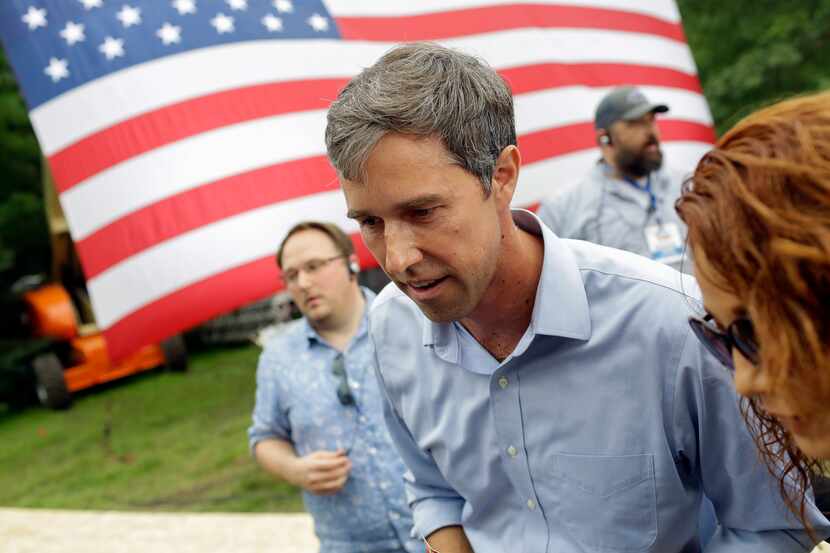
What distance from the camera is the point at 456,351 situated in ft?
5.87

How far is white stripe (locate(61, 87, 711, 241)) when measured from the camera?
559 centimetres

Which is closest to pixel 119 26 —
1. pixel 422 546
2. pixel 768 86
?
pixel 422 546

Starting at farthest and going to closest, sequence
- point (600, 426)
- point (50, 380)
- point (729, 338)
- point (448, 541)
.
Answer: point (50, 380), point (448, 541), point (600, 426), point (729, 338)

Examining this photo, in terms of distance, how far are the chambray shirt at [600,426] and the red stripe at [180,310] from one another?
149 inches

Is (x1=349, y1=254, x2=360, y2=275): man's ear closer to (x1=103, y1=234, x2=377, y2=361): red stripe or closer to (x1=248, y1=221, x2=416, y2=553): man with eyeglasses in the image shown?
(x1=248, y1=221, x2=416, y2=553): man with eyeglasses

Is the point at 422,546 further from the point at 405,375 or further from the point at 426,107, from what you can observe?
the point at 426,107

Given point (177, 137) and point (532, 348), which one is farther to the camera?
point (177, 137)

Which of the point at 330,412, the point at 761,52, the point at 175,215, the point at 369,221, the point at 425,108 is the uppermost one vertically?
the point at 425,108

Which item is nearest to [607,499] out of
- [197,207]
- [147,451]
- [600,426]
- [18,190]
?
[600,426]

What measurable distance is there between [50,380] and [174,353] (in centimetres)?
181

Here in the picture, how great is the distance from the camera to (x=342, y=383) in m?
3.11

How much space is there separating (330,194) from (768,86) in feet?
43.5

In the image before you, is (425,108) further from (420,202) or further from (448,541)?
(448,541)

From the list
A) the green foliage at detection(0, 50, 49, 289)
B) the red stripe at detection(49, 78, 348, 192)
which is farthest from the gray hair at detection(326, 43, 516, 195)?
the green foliage at detection(0, 50, 49, 289)
